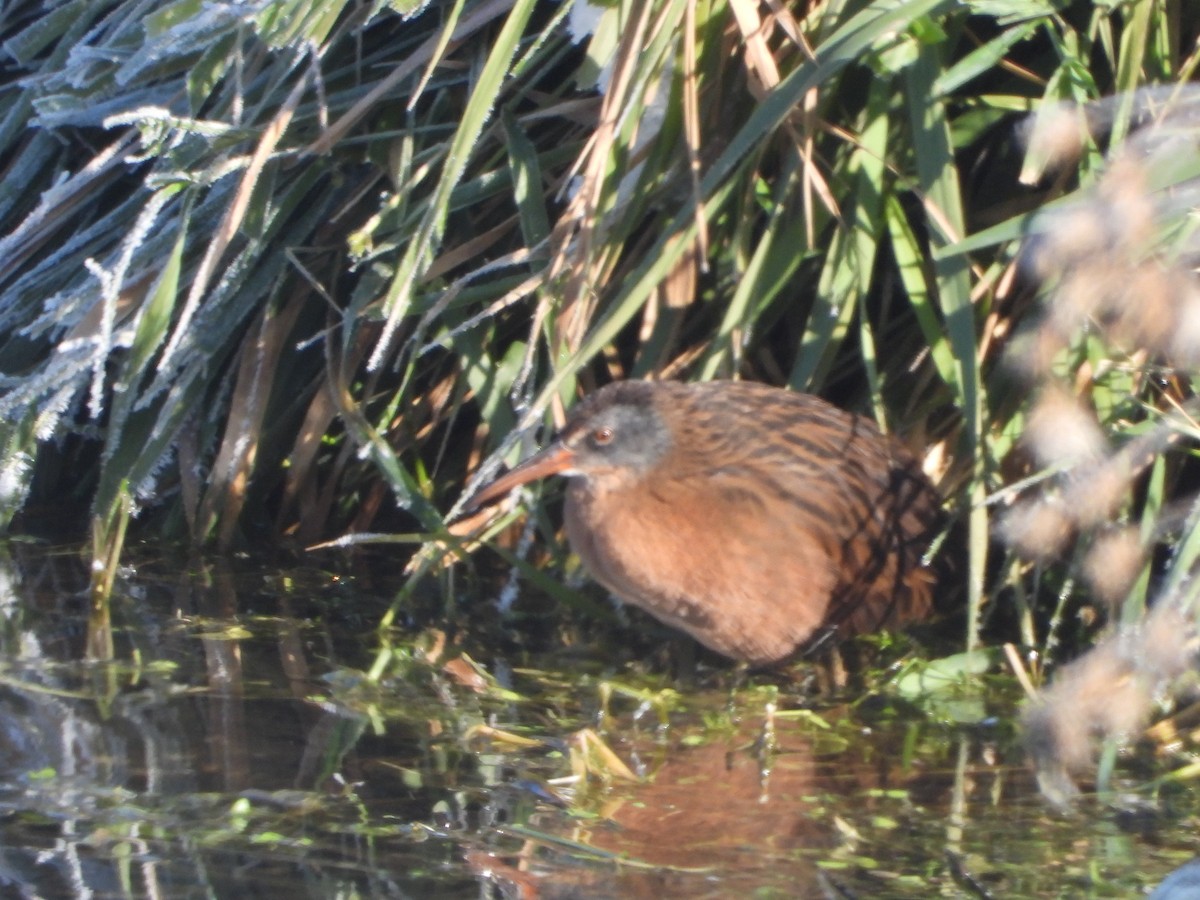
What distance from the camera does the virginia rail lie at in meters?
3.25

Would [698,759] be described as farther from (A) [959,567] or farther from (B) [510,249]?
(B) [510,249]

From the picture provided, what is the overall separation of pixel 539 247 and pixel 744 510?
0.60 m

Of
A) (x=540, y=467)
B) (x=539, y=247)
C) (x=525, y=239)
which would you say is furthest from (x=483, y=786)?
(x=525, y=239)

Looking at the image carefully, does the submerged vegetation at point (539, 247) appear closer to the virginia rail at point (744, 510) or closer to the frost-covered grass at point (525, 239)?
the frost-covered grass at point (525, 239)

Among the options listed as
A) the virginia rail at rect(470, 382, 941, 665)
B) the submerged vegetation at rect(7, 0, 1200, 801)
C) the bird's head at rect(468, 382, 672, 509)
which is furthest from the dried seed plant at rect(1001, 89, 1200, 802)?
the bird's head at rect(468, 382, 672, 509)

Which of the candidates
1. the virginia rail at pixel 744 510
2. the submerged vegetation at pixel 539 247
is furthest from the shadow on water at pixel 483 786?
the submerged vegetation at pixel 539 247

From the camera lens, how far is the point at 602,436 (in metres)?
3.35

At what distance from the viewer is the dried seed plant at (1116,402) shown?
1.97m

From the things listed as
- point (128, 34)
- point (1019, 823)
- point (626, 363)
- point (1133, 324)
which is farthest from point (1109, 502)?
point (128, 34)

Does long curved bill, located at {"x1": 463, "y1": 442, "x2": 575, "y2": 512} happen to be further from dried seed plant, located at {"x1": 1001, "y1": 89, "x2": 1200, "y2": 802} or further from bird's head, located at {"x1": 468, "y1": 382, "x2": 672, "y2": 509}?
dried seed plant, located at {"x1": 1001, "y1": 89, "x2": 1200, "y2": 802}

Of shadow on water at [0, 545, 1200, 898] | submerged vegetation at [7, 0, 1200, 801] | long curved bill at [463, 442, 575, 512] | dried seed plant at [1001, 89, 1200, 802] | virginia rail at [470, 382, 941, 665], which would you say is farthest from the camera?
long curved bill at [463, 442, 575, 512]

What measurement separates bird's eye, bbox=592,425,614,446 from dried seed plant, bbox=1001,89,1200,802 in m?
0.73

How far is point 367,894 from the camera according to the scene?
83.8 inches

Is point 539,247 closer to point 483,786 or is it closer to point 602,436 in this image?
point 602,436
